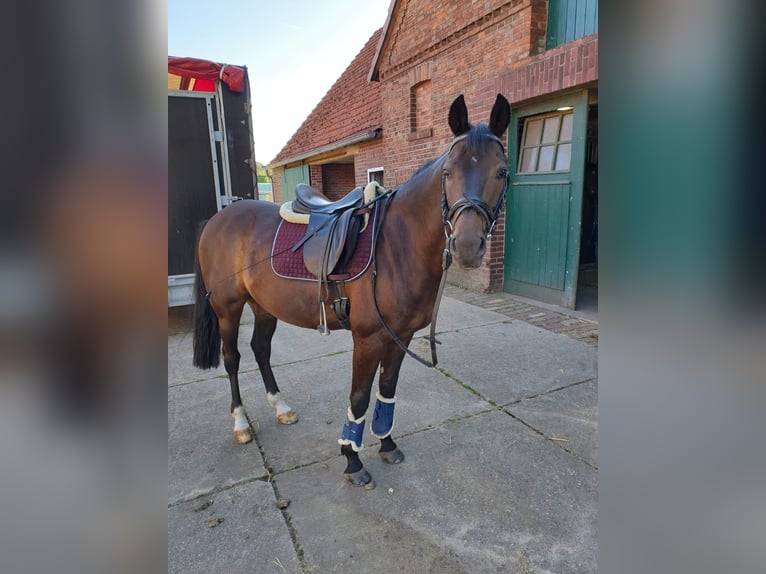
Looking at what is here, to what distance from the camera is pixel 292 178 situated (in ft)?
44.5

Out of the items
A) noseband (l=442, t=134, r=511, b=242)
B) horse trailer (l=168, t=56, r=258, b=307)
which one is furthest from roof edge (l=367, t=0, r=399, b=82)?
noseband (l=442, t=134, r=511, b=242)

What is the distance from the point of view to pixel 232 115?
4.71 m

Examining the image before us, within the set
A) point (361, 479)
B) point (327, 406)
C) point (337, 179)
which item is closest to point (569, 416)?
point (361, 479)

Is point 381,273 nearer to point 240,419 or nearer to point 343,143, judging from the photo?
point 240,419

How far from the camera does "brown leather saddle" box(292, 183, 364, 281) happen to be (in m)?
2.22

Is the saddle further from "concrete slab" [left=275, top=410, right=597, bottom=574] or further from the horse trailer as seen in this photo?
the horse trailer

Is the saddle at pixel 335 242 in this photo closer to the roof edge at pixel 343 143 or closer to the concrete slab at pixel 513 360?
the concrete slab at pixel 513 360

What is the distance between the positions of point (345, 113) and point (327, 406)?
9.11 metres

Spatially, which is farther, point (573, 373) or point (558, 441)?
point (573, 373)
